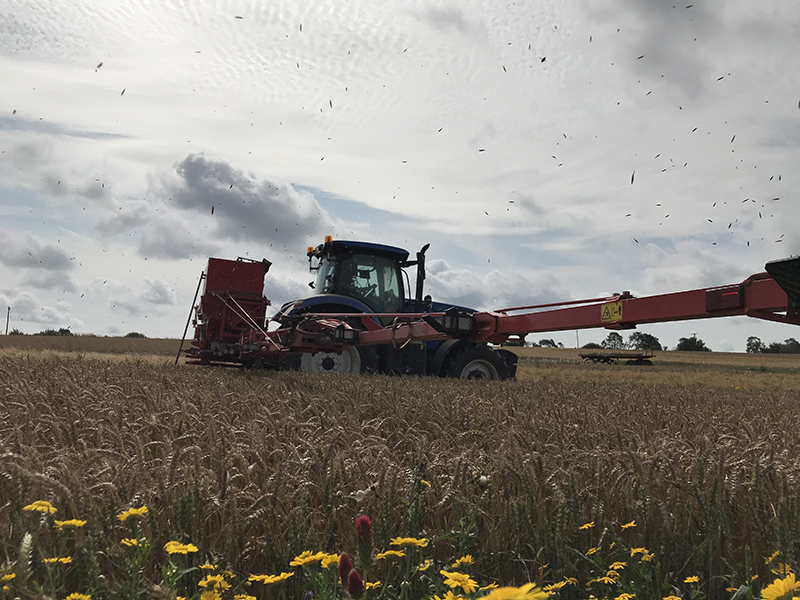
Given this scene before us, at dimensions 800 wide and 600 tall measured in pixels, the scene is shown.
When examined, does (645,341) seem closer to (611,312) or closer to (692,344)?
(692,344)

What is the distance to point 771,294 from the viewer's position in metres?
4.05

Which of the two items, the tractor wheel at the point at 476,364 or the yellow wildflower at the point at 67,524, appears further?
the tractor wheel at the point at 476,364

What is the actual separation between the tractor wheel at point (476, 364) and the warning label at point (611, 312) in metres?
5.79

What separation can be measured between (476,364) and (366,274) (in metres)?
2.67

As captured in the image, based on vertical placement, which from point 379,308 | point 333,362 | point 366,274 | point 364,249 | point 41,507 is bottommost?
point 41,507

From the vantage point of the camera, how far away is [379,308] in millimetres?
12195

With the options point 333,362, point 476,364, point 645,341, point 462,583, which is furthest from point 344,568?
point 645,341

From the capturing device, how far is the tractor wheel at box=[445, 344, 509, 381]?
1130 centimetres

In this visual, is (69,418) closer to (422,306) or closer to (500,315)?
(500,315)

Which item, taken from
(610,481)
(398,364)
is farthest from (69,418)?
(398,364)

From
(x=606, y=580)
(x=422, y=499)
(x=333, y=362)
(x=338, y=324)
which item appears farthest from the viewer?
(x=333, y=362)

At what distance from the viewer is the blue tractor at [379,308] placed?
1141cm

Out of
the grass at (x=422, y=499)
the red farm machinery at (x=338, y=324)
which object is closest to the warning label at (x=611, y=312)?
the grass at (x=422, y=499)

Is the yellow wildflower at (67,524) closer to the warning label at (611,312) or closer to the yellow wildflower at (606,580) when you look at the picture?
the yellow wildflower at (606,580)
